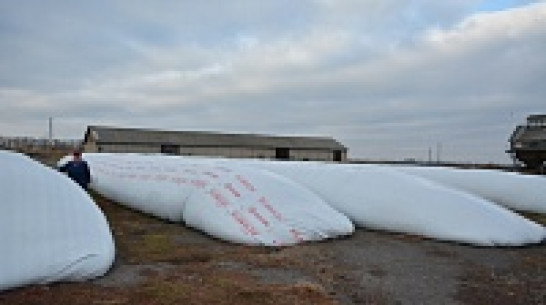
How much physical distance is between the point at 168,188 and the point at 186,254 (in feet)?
8.73

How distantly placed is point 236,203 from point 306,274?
2.20m

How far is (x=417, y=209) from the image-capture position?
26.2 feet

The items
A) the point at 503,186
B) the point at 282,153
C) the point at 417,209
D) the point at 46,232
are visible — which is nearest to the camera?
the point at 46,232

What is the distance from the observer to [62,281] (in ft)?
15.2

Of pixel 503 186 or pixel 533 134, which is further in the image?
pixel 533 134

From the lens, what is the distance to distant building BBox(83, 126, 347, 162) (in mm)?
28438

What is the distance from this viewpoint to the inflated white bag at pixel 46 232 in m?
4.53

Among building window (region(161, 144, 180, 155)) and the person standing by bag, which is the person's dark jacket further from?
building window (region(161, 144, 180, 155))

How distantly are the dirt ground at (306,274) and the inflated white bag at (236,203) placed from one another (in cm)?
23

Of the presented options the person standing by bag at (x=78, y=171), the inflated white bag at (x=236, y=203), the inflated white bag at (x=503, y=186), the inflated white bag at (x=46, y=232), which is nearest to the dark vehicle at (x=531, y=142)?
the inflated white bag at (x=503, y=186)

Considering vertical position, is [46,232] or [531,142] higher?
[531,142]

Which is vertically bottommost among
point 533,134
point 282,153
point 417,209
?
point 417,209

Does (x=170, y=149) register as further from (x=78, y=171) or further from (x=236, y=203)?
(x=236, y=203)

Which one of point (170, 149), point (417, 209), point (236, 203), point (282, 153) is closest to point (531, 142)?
point (417, 209)
